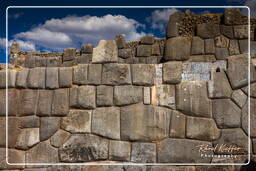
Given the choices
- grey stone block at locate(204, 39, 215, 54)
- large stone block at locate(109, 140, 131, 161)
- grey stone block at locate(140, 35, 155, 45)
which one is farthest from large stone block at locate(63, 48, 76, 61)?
large stone block at locate(109, 140, 131, 161)

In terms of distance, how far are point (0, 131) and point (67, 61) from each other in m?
8.21

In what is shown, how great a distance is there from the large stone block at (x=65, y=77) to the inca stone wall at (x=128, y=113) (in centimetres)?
1

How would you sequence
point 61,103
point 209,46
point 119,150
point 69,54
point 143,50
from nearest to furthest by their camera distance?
1. point 119,150
2. point 61,103
3. point 209,46
4. point 143,50
5. point 69,54

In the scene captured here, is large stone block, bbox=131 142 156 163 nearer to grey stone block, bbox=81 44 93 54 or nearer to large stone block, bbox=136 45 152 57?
large stone block, bbox=136 45 152 57

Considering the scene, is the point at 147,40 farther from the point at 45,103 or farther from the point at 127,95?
the point at 45,103

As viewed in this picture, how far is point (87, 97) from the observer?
110 inches

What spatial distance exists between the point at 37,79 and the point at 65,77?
1.42 ft

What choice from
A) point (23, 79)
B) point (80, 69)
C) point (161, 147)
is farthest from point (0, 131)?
point (161, 147)

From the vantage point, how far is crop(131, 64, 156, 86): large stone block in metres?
2.76

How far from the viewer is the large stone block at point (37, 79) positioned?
2.90m

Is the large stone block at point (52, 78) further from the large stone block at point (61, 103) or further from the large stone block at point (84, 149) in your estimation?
A: the large stone block at point (84, 149)

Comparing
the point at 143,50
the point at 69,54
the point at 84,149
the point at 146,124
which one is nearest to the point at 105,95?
the point at 146,124

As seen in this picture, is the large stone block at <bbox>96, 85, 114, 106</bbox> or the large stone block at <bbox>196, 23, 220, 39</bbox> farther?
the large stone block at <bbox>196, 23, 220, 39</bbox>

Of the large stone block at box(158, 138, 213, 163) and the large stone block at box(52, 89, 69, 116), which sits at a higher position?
the large stone block at box(52, 89, 69, 116)
